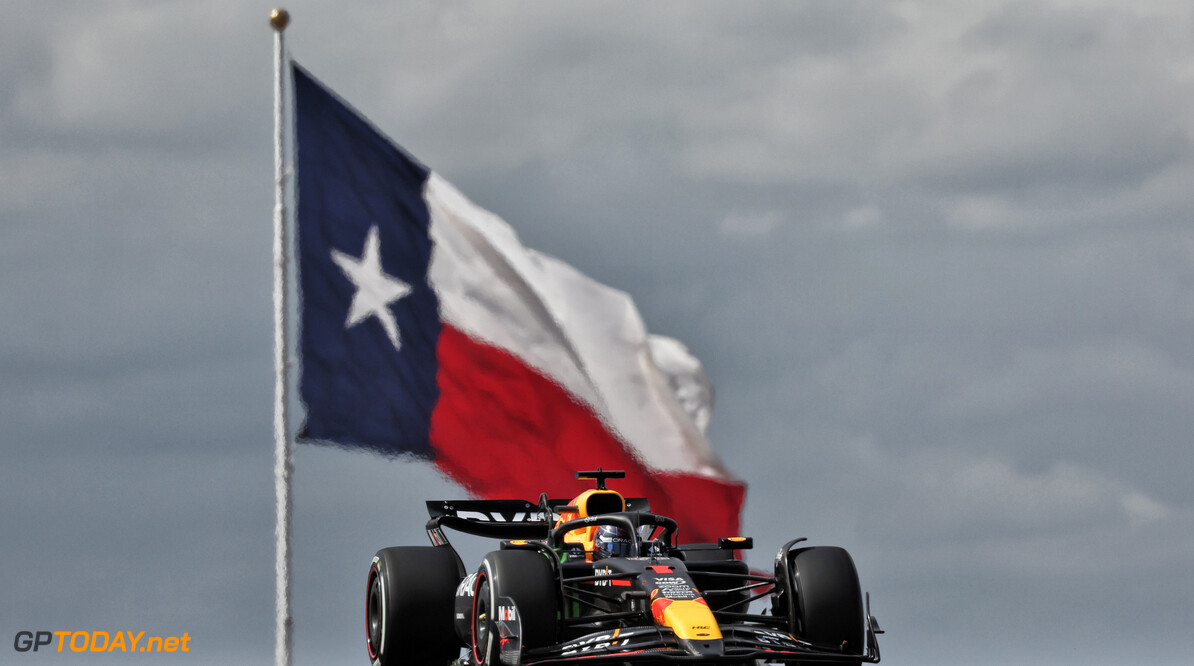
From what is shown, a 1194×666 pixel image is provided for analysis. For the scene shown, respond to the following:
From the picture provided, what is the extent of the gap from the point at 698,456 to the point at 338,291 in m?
6.11

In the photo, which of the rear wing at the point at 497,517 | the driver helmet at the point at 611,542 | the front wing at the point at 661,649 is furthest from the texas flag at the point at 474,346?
the front wing at the point at 661,649

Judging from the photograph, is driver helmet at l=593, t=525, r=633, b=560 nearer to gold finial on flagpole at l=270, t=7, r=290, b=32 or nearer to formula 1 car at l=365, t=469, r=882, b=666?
formula 1 car at l=365, t=469, r=882, b=666

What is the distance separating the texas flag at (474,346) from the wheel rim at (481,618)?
21.0 feet

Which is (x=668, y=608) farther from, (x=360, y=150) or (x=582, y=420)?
(x=360, y=150)

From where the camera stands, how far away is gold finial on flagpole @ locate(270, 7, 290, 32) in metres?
29.1

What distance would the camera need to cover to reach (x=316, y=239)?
2900cm

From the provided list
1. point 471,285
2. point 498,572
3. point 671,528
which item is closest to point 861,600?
point 671,528

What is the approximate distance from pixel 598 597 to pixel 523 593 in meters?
2.04

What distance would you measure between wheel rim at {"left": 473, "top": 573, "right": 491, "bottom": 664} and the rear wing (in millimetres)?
3758

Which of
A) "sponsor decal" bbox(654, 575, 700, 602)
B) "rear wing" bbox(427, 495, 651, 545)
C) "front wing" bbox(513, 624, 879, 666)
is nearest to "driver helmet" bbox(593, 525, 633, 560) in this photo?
"rear wing" bbox(427, 495, 651, 545)

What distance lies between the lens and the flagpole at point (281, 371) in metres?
26.5

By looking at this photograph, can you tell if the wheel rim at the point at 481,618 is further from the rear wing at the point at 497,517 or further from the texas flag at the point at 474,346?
the texas flag at the point at 474,346


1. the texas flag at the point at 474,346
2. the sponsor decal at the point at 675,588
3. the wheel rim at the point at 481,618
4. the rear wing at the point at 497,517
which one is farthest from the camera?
the texas flag at the point at 474,346

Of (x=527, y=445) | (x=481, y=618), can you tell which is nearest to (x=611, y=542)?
(x=481, y=618)
